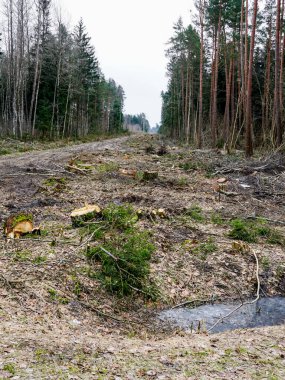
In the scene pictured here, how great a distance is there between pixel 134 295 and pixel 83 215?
2.46 m

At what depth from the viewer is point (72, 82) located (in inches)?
1375

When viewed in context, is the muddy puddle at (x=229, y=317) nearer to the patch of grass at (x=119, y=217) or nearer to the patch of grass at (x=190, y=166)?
the patch of grass at (x=119, y=217)

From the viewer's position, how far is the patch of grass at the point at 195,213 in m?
8.48

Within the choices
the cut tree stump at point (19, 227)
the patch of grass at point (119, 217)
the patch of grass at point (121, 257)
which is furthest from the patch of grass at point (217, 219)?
the cut tree stump at point (19, 227)

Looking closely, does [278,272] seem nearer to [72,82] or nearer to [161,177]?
[161,177]

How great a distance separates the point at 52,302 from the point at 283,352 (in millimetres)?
2940

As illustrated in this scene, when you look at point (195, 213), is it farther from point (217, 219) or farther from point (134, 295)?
point (134, 295)

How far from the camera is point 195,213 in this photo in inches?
341

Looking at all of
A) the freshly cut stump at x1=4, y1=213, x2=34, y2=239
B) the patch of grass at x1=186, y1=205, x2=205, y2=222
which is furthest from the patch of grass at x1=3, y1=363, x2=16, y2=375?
the patch of grass at x1=186, y1=205, x2=205, y2=222

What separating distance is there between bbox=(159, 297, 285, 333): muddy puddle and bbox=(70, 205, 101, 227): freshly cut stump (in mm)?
2847

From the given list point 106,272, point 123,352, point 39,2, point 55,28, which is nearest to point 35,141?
point 39,2

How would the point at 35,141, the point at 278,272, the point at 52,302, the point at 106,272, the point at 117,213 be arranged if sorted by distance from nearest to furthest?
1. the point at 52,302
2. the point at 106,272
3. the point at 278,272
4. the point at 117,213
5. the point at 35,141

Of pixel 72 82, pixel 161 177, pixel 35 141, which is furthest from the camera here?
pixel 72 82

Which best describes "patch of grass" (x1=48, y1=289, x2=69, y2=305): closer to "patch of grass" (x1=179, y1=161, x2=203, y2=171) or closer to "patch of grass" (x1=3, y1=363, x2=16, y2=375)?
"patch of grass" (x1=3, y1=363, x2=16, y2=375)
